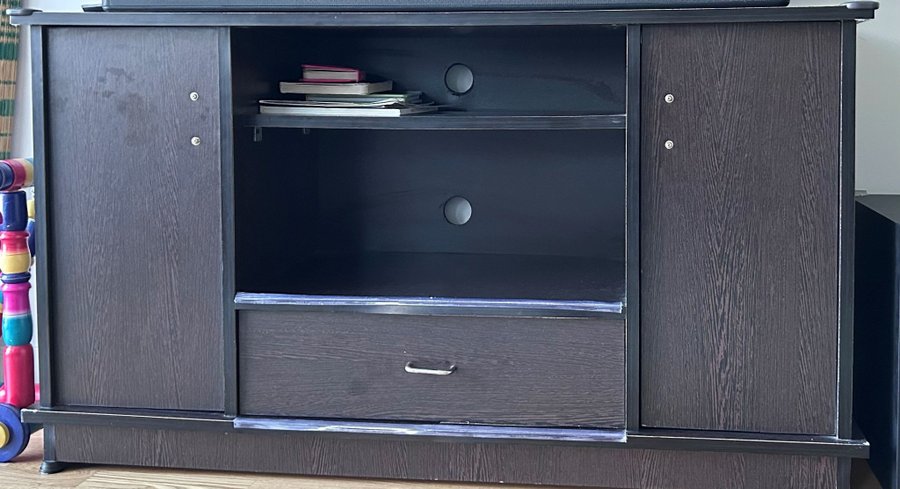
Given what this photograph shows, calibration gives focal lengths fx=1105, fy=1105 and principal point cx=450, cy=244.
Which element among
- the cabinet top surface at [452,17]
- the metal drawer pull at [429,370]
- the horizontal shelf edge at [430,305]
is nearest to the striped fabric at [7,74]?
the cabinet top surface at [452,17]

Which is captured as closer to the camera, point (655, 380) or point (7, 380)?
point (655, 380)

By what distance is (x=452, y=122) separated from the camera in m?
1.52

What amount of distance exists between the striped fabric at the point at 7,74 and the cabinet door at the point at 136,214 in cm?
57

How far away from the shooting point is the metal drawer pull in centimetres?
153

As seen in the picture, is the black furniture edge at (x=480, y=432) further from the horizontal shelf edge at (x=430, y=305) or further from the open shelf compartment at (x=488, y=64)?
the open shelf compartment at (x=488, y=64)

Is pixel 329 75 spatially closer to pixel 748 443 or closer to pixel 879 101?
pixel 748 443

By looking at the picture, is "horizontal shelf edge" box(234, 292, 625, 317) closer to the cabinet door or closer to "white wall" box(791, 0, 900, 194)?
the cabinet door

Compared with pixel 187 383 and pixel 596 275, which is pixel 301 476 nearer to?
pixel 187 383

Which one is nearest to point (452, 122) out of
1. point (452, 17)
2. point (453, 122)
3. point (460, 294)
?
point (453, 122)

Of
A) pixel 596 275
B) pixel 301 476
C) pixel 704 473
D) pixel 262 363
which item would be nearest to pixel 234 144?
pixel 262 363

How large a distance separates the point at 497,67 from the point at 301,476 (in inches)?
30.2

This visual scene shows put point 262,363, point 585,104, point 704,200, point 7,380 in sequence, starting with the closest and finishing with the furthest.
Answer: point 704,200 < point 262,363 < point 7,380 < point 585,104

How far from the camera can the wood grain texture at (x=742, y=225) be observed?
1438 millimetres

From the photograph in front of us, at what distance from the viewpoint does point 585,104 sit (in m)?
1.89
